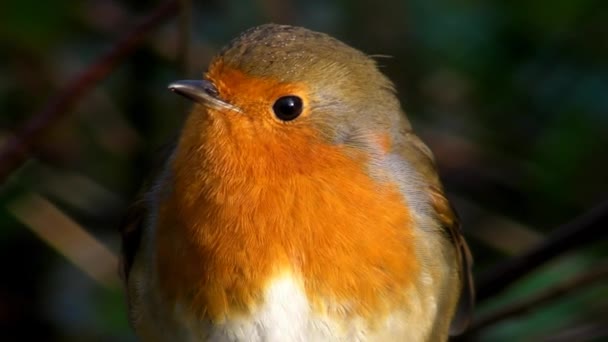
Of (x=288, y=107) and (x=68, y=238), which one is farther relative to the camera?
(x=68, y=238)

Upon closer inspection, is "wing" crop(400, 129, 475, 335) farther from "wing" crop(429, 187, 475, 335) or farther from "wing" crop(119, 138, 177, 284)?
"wing" crop(119, 138, 177, 284)

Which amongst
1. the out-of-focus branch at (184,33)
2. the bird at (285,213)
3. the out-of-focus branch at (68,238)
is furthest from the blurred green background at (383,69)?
the bird at (285,213)

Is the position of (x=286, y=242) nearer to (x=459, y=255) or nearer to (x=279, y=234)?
(x=279, y=234)

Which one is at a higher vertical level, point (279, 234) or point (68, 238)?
point (279, 234)

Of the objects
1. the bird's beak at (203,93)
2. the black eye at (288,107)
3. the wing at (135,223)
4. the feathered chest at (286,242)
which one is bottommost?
the wing at (135,223)

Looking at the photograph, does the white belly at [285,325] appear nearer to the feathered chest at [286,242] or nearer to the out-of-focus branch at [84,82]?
the feathered chest at [286,242]

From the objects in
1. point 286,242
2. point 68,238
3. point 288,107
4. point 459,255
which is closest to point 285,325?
point 286,242
